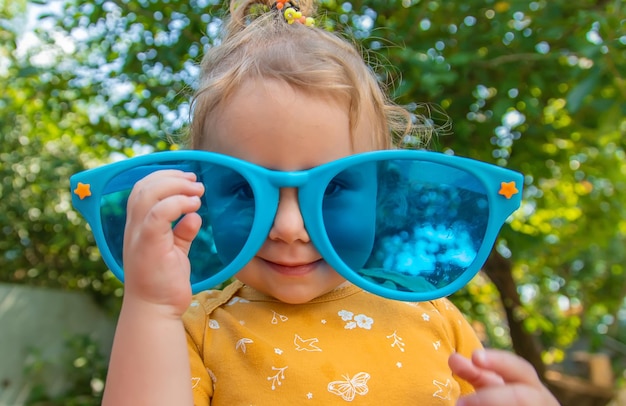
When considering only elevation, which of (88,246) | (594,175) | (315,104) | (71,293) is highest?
(315,104)

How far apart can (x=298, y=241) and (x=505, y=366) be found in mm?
359

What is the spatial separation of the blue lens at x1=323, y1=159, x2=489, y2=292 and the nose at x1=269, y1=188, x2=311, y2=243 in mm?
45

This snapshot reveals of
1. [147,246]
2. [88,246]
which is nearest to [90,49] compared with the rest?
[88,246]

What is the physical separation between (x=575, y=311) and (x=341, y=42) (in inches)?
123

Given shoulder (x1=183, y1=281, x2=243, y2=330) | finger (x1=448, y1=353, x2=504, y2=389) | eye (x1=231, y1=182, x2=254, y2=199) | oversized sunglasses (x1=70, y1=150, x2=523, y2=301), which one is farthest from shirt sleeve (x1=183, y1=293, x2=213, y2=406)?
finger (x1=448, y1=353, x2=504, y2=389)

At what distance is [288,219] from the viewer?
955mm

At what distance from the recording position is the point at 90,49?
256 cm

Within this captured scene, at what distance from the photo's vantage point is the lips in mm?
998

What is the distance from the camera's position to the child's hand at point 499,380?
29.2 inches

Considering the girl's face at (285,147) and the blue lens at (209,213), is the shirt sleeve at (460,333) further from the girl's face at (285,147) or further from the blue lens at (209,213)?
the blue lens at (209,213)

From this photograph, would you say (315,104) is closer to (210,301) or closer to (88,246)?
(210,301)

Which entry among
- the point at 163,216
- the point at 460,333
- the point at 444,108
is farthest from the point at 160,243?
the point at 444,108

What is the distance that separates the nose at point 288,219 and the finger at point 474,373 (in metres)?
0.31

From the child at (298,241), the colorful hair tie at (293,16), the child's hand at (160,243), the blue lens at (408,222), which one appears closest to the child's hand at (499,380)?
the child at (298,241)
